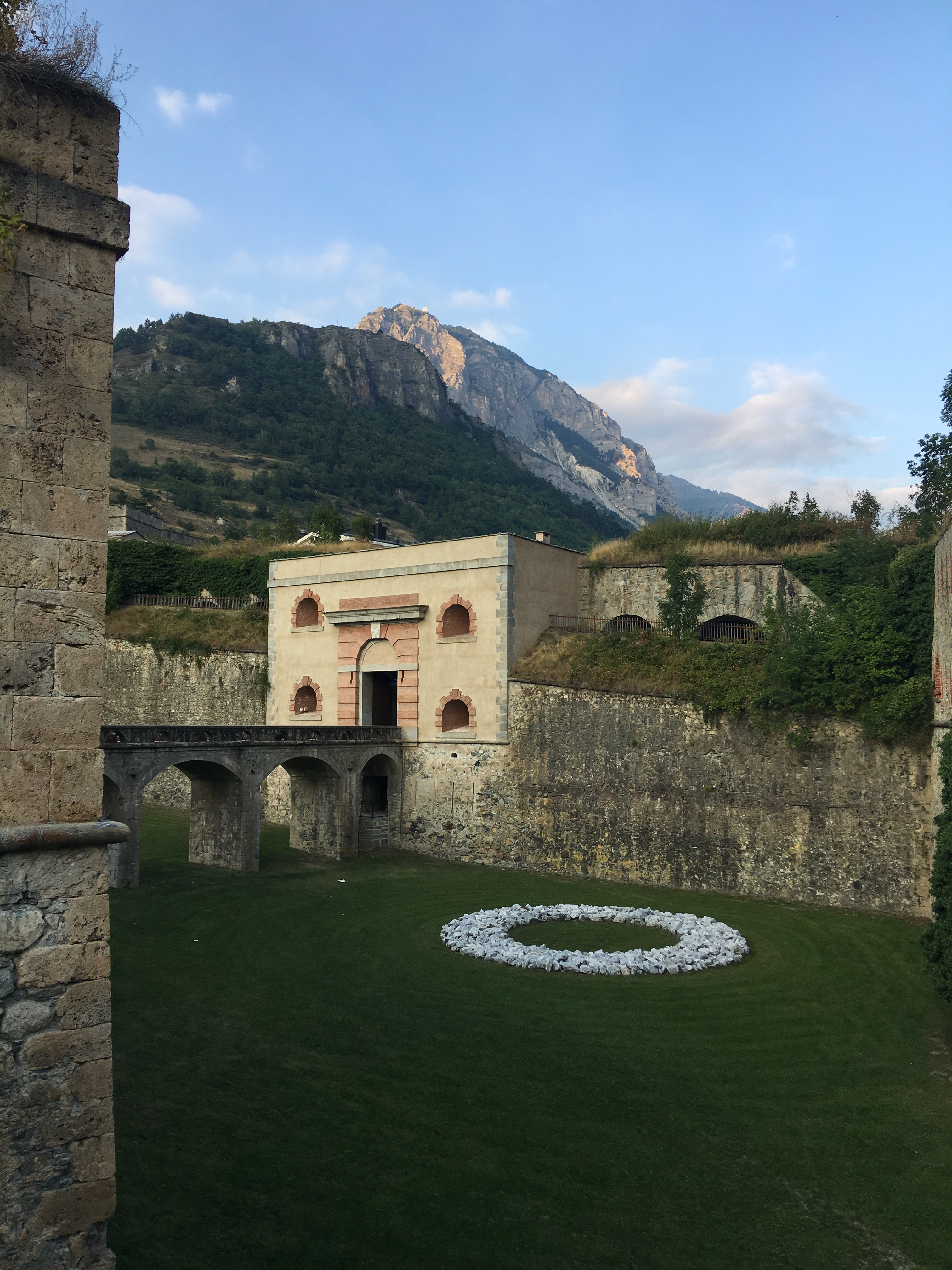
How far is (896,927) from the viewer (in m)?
18.6

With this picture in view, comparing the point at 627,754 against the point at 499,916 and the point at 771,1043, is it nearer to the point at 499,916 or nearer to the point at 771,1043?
the point at 499,916

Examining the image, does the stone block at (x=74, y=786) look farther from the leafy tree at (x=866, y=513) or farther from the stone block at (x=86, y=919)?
the leafy tree at (x=866, y=513)

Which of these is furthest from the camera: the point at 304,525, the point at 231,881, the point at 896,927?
the point at 304,525

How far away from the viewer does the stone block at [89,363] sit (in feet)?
18.2

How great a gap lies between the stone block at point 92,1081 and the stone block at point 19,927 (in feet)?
2.67

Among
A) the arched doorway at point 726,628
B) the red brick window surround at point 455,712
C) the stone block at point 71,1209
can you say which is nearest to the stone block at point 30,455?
the stone block at point 71,1209

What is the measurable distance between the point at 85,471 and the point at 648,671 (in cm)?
2015

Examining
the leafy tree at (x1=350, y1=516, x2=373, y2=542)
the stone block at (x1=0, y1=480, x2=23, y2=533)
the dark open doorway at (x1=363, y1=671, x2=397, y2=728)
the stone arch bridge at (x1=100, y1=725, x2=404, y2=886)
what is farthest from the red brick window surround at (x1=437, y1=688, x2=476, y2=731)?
the stone block at (x1=0, y1=480, x2=23, y2=533)

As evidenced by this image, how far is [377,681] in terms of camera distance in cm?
3050

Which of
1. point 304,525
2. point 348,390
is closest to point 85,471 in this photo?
point 304,525

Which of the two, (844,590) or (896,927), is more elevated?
(844,590)

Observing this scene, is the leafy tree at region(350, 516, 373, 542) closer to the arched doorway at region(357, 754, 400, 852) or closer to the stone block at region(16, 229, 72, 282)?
the arched doorway at region(357, 754, 400, 852)

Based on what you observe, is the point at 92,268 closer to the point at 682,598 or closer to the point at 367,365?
the point at 682,598

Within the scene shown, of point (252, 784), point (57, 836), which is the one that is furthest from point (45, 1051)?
point (252, 784)
